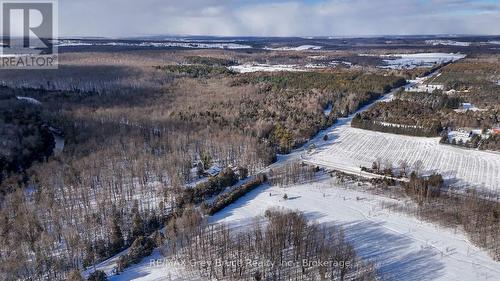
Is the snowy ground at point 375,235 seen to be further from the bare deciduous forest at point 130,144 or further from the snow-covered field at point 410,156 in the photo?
the snow-covered field at point 410,156

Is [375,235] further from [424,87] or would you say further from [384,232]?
[424,87]

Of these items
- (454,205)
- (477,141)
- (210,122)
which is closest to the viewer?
(454,205)

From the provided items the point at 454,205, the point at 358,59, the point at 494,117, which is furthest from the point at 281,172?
the point at 358,59

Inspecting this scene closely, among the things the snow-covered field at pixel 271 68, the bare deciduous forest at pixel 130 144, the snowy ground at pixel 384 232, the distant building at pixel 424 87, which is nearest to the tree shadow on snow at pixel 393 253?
the snowy ground at pixel 384 232

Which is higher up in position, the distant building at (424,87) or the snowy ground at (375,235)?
the distant building at (424,87)

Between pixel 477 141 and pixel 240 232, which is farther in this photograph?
pixel 477 141

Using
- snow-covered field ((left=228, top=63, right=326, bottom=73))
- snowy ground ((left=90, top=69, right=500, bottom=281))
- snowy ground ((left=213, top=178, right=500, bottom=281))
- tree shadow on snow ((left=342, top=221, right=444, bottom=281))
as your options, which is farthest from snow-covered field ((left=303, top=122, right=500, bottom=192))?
snow-covered field ((left=228, top=63, right=326, bottom=73))

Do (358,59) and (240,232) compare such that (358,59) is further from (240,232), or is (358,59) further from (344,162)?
(240,232)

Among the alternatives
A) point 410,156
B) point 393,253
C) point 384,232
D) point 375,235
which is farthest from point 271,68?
point 393,253
